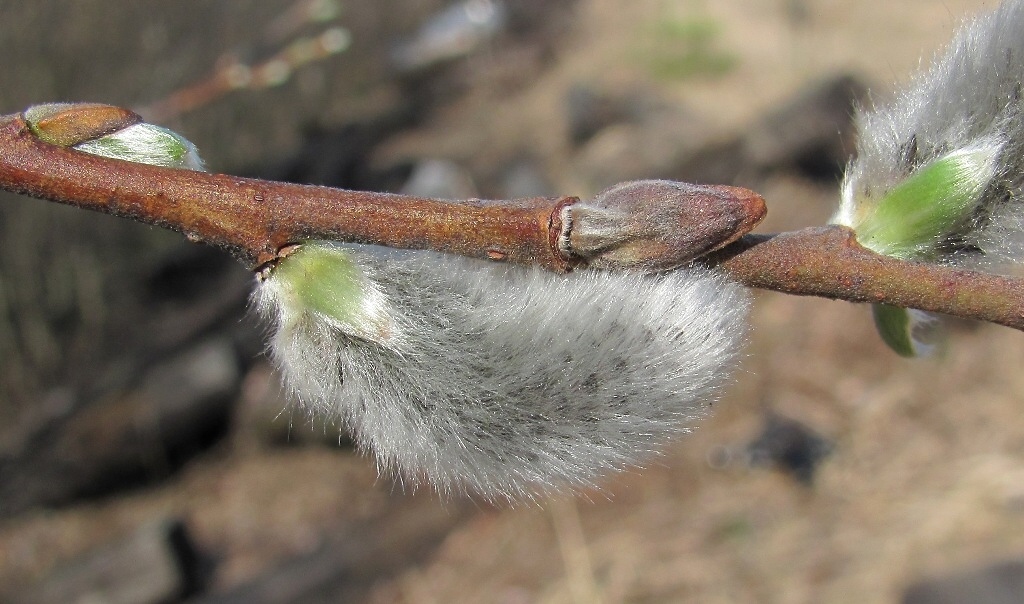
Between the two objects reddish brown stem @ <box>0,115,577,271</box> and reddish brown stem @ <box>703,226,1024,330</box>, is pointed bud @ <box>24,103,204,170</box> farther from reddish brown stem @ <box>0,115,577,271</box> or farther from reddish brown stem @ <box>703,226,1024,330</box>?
reddish brown stem @ <box>703,226,1024,330</box>

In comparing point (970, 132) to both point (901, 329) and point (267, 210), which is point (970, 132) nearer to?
point (901, 329)

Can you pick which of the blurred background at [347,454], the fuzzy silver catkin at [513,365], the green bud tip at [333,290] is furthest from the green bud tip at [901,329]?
the blurred background at [347,454]

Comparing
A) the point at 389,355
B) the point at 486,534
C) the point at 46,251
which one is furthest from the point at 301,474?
the point at 389,355

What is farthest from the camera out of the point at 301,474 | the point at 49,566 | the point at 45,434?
the point at 301,474

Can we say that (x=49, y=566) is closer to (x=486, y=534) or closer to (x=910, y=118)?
(x=486, y=534)

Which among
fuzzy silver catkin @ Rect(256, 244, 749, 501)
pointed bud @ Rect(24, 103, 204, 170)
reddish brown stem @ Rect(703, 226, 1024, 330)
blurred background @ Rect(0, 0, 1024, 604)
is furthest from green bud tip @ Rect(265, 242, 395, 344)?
blurred background @ Rect(0, 0, 1024, 604)

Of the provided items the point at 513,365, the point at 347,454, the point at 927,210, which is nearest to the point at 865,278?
the point at 927,210
